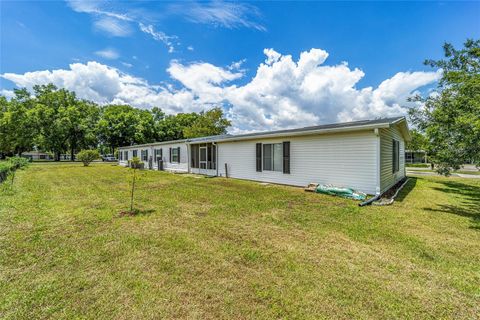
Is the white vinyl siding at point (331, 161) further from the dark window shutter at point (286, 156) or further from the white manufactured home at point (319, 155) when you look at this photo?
the dark window shutter at point (286, 156)

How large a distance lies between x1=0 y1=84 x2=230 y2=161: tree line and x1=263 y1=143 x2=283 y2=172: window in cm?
2290

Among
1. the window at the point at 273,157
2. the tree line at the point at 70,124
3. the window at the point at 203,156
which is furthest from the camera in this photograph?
the tree line at the point at 70,124

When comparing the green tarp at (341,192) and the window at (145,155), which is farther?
the window at (145,155)

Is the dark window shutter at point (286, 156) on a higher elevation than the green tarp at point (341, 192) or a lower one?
higher

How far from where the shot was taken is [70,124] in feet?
108

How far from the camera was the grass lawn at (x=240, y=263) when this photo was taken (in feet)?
6.83

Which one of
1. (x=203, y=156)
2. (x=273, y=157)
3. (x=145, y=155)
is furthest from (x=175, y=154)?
(x=273, y=157)

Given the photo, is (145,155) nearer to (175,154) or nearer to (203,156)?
Answer: (175,154)

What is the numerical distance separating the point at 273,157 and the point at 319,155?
239 cm

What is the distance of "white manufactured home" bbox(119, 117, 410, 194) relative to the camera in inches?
282

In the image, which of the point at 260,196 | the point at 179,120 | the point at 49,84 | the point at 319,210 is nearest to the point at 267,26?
the point at 260,196

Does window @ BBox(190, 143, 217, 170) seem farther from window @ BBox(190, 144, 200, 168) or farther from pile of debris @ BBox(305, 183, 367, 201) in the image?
pile of debris @ BBox(305, 183, 367, 201)

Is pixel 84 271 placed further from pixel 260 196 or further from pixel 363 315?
pixel 260 196

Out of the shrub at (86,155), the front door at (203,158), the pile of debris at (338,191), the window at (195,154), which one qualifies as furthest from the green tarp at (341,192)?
the shrub at (86,155)
